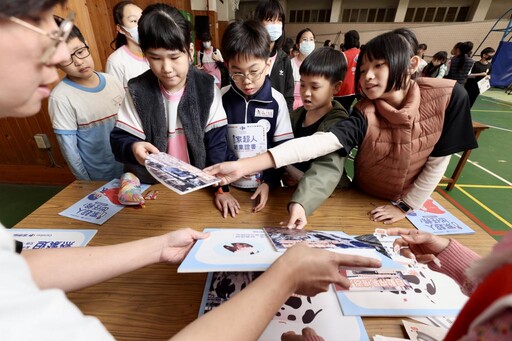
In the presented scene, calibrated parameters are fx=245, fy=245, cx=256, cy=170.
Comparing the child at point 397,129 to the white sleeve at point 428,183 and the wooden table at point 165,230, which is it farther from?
the wooden table at point 165,230

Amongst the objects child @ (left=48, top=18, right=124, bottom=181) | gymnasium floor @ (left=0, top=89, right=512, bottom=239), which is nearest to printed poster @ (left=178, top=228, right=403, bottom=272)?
child @ (left=48, top=18, right=124, bottom=181)

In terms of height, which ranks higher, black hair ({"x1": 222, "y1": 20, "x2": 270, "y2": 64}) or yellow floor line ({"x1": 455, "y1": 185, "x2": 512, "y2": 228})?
black hair ({"x1": 222, "y1": 20, "x2": 270, "y2": 64})

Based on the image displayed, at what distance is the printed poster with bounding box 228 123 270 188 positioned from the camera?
1.32m

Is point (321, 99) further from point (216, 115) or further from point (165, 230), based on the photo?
point (165, 230)

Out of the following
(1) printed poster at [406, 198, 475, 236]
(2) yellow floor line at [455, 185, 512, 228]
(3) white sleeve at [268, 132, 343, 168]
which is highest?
(3) white sleeve at [268, 132, 343, 168]

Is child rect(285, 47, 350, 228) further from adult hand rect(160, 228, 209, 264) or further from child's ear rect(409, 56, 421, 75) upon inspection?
adult hand rect(160, 228, 209, 264)

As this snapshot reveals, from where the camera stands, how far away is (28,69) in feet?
1.46

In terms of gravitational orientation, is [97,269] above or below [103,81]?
below

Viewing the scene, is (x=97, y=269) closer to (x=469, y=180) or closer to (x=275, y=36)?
(x=275, y=36)

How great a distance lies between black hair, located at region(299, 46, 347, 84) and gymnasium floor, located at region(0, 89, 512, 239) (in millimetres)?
2213

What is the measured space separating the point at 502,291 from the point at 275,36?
215 cm

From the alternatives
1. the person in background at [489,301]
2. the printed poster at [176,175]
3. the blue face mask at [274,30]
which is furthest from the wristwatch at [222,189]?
the blue face mask at [274,30]

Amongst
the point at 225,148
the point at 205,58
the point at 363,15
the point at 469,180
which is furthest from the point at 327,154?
the point at 363,15

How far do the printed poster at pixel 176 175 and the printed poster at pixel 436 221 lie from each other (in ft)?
2.92
